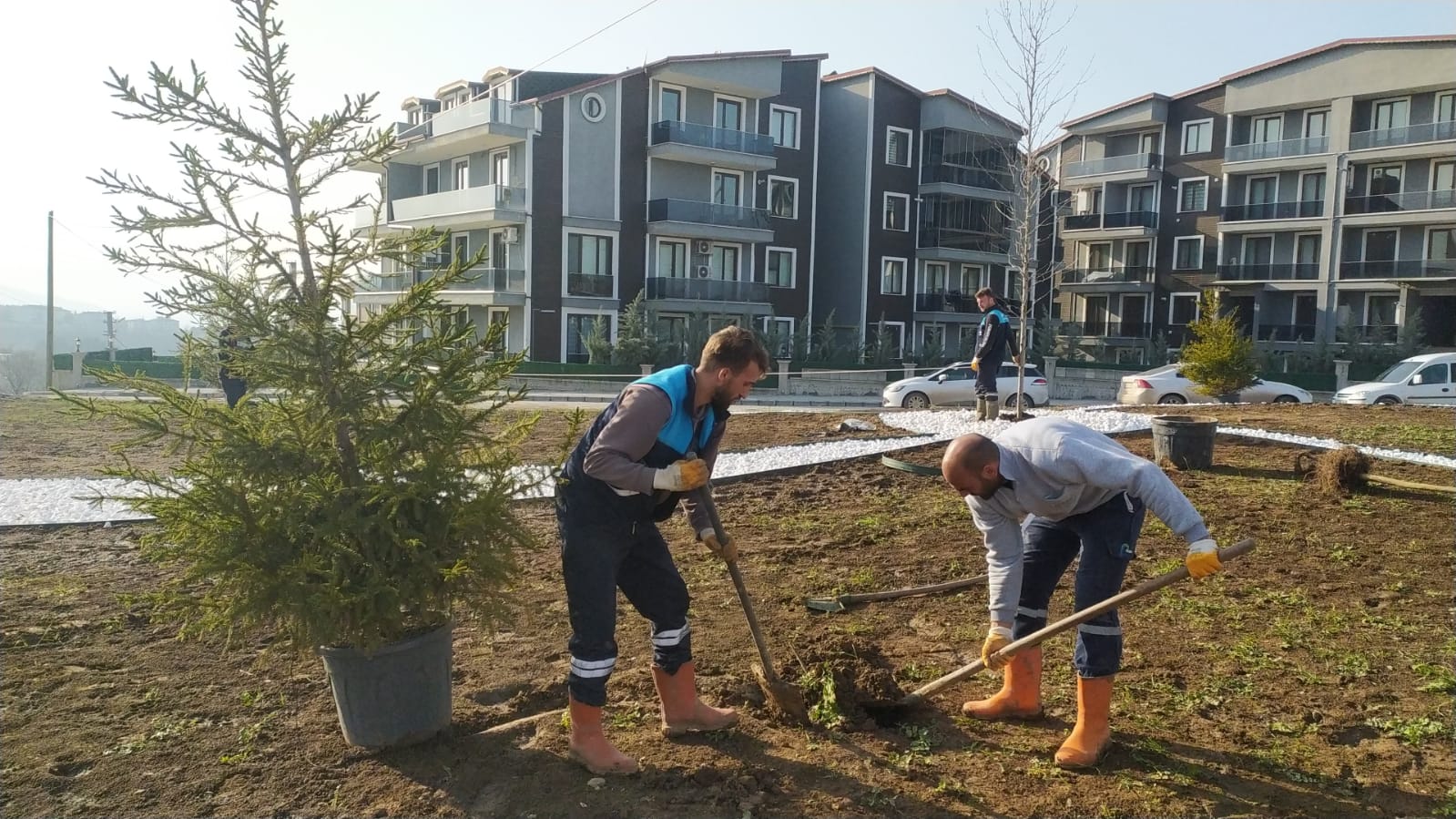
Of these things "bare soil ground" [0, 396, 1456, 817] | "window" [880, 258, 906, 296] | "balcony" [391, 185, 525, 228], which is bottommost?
"bare soil ground" [0, 396, 1456, 817]

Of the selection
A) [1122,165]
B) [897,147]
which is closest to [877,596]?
[897,147]

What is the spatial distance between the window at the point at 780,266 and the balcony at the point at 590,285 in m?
7.39

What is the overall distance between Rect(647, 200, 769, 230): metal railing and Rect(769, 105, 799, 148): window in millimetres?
3148

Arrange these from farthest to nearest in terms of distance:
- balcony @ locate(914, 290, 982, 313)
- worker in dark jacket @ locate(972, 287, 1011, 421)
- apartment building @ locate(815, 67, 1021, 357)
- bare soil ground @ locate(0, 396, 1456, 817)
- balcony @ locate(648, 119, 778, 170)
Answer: balcony @ locate(914, 290, 982, 313)
apartment building @ locate(815, 67, 1021, 357)
balcony @ locate(648, 119, 778, 170)
worker in dark jacket @ locate(972, 287, 1011, 421)
bare soil ground @ locate(0, 396, 1456, 817)

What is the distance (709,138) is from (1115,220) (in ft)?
71.3

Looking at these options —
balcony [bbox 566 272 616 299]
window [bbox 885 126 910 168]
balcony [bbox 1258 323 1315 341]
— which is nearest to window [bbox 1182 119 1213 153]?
balcony [bbox 1258 323 1315 341]

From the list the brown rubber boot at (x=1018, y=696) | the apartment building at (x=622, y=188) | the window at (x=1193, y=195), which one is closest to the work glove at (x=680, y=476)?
the brown rubber boot at (x=1018, y=696)

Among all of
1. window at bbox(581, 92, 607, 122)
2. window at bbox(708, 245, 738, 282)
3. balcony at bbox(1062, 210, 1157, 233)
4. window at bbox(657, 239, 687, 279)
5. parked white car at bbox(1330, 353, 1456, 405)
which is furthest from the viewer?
balcony at bbox(1062, 210, 1157, 233)

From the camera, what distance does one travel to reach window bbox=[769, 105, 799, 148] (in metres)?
38.9

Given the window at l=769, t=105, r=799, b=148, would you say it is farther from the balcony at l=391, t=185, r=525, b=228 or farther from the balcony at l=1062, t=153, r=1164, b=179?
the balcony at l=1062, t=153, r=1164, b=179

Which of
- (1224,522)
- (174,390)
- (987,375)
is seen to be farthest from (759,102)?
(174,390)

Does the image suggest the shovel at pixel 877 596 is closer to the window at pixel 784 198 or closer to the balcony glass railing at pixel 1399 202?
the window at pixel 784 198

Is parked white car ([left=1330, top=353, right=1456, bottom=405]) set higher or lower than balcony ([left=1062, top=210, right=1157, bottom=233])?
lower

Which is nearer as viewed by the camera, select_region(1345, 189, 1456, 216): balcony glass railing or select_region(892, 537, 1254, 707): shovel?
select_region(892, 537, 1254, 707): shovel
